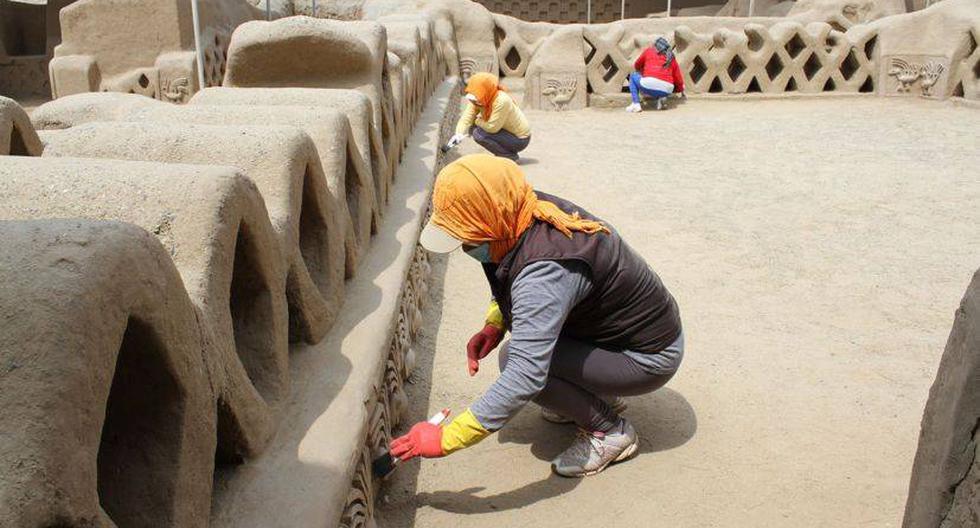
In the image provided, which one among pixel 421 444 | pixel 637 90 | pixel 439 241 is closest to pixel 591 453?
pixel 421 444

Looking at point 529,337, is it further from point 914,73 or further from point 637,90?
point 914,73

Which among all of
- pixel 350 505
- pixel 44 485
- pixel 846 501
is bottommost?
pixel 846 501

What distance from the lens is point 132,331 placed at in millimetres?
1095

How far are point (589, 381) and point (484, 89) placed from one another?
370 cm

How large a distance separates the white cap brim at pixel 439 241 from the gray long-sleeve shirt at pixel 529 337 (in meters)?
0.17

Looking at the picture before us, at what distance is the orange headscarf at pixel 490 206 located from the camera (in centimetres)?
188

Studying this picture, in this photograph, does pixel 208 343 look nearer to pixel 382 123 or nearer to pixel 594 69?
pixel 382 123

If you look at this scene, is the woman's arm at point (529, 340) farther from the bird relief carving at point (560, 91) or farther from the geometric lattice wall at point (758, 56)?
the geometric lattice wall at point (758, 56)

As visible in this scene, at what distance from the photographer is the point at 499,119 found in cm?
573

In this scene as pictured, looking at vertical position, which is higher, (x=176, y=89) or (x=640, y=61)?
(x=640, y=61)

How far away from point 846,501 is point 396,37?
14.8 feet

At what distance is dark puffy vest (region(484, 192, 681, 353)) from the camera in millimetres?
1925

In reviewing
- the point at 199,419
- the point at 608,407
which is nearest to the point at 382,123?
the point at 608,407

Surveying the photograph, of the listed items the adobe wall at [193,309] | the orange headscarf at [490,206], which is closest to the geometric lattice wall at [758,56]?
the adobe wall at [193,309]
